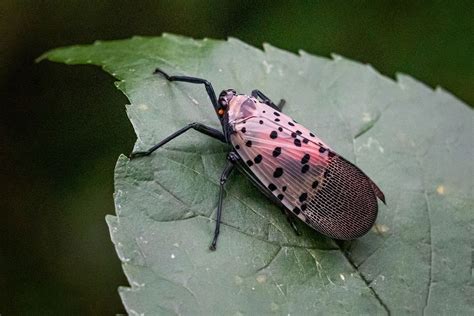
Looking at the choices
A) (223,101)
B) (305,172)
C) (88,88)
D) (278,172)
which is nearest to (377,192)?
(305,172)

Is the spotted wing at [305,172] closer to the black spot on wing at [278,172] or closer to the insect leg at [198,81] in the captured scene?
the black spot on wing at [278,172]

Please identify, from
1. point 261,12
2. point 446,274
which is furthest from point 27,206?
point 446,274

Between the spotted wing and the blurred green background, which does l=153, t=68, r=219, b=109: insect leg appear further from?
Result: the blurred green background

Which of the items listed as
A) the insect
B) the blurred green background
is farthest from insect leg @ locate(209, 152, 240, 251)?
the blurred green background

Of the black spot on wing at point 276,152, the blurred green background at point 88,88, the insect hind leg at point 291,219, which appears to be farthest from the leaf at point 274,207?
the blurred green background at point 88,88

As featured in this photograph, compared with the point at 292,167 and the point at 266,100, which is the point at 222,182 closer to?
the point at 292,167
